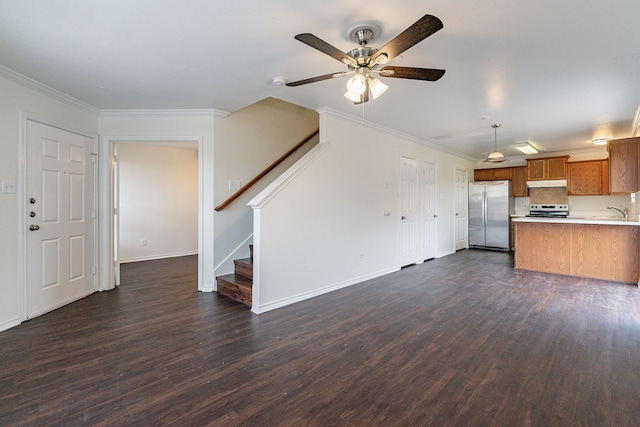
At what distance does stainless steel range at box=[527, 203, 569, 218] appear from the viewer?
274 inches

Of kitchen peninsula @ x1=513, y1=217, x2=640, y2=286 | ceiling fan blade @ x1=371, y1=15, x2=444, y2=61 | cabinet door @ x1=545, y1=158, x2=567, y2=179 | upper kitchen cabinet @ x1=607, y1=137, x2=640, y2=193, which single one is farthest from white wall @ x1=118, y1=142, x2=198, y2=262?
cabinet door @ x1=545, y1=158, x2=567, y2=179

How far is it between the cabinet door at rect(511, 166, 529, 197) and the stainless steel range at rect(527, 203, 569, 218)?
1.31ft

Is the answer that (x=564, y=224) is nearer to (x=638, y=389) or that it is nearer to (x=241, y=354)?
(x=638, y=389)

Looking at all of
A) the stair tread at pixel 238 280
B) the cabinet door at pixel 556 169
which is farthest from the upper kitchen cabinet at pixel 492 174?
the stair tread at pixel 238 280

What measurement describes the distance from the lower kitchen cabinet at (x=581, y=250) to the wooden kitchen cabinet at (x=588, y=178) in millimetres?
2386

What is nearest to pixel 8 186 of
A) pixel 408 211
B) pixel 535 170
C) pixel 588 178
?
pixel 408 211

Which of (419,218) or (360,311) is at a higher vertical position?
(419,218)

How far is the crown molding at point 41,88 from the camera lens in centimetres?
273

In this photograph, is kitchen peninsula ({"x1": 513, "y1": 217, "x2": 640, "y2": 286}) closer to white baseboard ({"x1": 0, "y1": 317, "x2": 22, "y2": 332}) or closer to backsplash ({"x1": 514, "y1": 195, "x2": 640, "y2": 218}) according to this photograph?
backsplash ({"x1": 514, "y1": 195, "x2": 640, "y2": 218})

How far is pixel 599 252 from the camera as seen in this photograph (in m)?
4.77

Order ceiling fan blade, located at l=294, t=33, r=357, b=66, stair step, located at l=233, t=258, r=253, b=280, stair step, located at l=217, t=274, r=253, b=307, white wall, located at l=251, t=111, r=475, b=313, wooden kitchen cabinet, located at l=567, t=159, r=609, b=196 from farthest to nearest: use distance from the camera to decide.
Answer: wooden kitchen cabinet, located at l=567, t=159, r=609, b=196 < stair step, located at l=233, t=258, r=253, b=280 < stair step, located at l=217, t=274, r=253, b=307 < white wall, located at l=251, t=111, r=475, b=313 < ceiling fan blade, located at l=294, t=33, r=357, b=66

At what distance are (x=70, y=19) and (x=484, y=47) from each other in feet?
9.91

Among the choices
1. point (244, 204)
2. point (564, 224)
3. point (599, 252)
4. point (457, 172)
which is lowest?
point (599, 252)

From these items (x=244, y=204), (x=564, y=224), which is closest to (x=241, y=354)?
(x=244, y=204)
